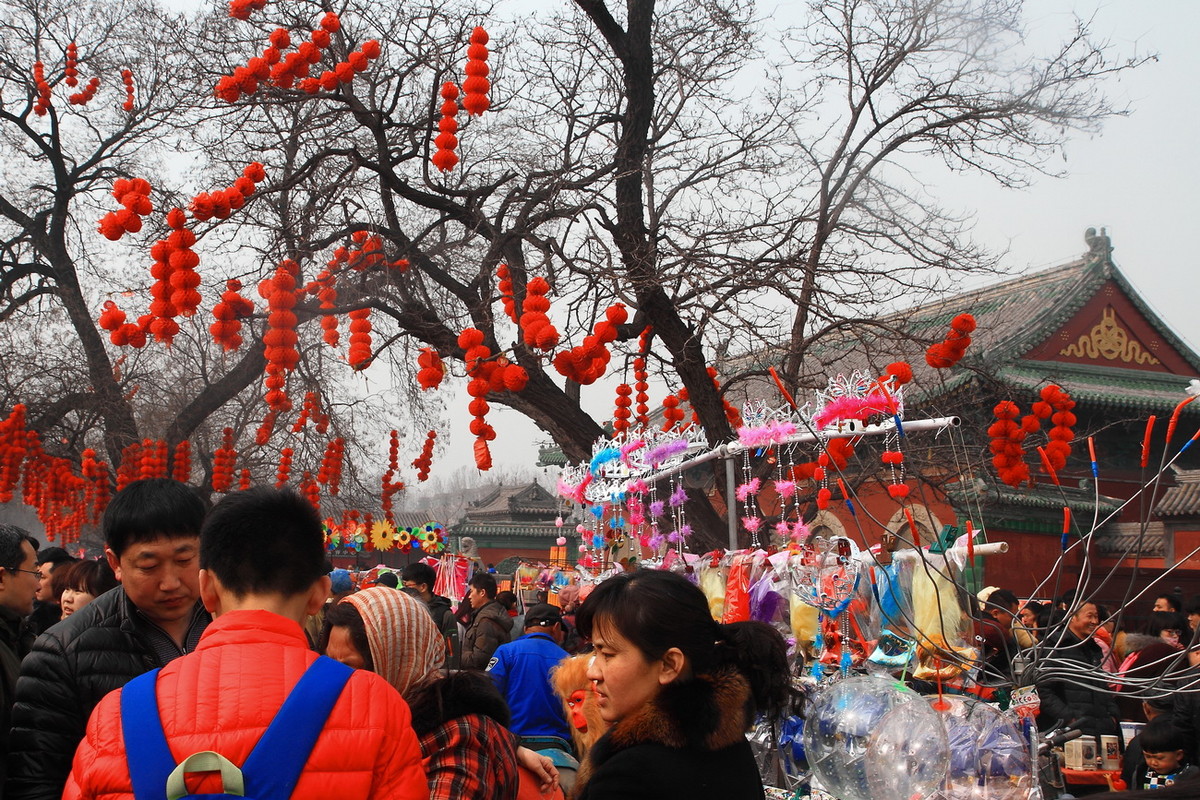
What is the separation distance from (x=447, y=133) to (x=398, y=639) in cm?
729

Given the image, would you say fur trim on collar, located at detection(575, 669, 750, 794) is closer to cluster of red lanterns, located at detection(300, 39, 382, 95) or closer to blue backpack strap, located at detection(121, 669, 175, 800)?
blue backpack strap, located at detection(121, 669, 175, 800)

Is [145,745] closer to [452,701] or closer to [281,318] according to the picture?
[452,701]

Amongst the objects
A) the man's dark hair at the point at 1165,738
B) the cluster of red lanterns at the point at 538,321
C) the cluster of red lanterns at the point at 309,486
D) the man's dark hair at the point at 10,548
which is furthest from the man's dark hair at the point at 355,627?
the cluster of red lanterns at the point at 309,486

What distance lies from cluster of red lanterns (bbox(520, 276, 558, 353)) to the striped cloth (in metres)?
4.87

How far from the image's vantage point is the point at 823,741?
3418 millimetres

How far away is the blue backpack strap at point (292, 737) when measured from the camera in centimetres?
151

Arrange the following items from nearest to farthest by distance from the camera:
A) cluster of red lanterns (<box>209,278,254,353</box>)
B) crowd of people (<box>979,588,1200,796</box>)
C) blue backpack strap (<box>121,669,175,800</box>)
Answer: blue backpack strap (<box>121,669,175,800</box>) → crowd of people (<box>979,588,1200,796</box>) → cluster of red lanterns (<box>209,278,254,353</box>)

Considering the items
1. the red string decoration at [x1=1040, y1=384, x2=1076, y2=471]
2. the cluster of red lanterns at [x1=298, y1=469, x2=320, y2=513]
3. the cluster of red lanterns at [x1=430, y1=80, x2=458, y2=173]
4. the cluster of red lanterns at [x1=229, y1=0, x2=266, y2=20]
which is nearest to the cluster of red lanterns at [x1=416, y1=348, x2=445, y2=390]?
the cluster of red lanterns at [x1=430, y1=80, x2=458, y2=173]

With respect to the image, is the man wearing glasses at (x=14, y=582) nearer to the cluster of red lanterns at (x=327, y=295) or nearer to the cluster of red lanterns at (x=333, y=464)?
the cluster of red lanterns at (x=327, y=295)

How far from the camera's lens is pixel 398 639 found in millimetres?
2152

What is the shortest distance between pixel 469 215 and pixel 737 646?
26.0 feet

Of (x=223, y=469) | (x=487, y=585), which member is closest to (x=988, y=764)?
(x=487, y=585)

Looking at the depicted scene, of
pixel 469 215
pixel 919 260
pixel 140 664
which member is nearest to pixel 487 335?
pixel 469 215

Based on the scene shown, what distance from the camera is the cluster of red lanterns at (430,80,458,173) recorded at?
8.77 meters
